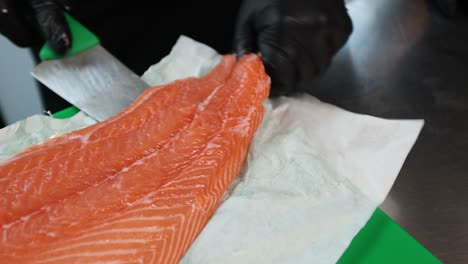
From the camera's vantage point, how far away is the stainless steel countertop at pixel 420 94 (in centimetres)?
134

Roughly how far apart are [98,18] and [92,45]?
34cm

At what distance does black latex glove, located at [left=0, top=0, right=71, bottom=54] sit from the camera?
5.36ft

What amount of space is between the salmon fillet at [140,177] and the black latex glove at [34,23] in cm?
44

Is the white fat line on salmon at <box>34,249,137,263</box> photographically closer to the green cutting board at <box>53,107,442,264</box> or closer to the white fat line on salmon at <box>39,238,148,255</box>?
the white fat line on salmon at <box>39,238,148,255</box>

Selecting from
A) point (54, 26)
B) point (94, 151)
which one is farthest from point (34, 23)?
point (94, 151)

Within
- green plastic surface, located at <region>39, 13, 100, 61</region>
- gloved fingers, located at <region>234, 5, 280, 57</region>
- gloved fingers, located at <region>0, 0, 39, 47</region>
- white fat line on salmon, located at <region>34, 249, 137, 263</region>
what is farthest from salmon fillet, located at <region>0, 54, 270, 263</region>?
gloved fingers, located at <region>0, 0, 39, 47</region>

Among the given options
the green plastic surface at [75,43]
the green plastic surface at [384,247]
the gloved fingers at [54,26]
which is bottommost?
the green plastic surface at [384,247]

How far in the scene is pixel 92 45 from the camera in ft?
5.55

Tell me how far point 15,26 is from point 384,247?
1.49m

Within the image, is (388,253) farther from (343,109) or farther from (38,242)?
(38,242)

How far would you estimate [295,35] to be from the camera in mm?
1517

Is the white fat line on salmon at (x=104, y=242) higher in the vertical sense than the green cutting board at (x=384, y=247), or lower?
higher

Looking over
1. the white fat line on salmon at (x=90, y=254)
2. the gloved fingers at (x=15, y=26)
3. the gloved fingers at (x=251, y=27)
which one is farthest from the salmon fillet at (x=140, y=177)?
the gloved fingers at (x=15, y=26)

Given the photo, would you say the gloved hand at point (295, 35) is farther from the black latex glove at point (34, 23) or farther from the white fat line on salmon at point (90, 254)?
the white fat line on salmon at point (90, 254)
